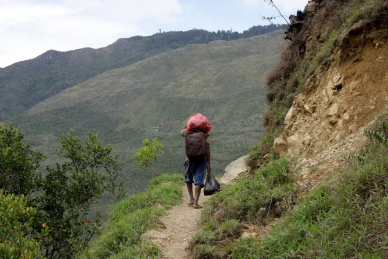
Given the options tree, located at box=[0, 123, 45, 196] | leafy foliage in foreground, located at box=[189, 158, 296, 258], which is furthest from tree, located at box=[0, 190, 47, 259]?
tree, located at box=[0, 123, 45, 196]

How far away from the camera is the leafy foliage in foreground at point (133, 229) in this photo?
4.81m

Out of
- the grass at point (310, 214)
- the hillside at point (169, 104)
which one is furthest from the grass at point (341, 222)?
the hillside at point (169, 104)

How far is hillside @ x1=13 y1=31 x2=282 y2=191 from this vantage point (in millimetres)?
57781

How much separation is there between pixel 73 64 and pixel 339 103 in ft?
462

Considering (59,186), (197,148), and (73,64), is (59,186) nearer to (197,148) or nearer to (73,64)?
(197,148)

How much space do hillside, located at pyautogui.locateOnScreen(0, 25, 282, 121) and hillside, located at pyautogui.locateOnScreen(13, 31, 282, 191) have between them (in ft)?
57.3

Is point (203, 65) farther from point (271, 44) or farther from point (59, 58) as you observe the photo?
point (59, 58)

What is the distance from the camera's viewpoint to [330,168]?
15.1 feet

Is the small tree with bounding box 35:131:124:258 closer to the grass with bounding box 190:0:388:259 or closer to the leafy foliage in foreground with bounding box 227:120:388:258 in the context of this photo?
the grass with bounding box 190:0:388:259

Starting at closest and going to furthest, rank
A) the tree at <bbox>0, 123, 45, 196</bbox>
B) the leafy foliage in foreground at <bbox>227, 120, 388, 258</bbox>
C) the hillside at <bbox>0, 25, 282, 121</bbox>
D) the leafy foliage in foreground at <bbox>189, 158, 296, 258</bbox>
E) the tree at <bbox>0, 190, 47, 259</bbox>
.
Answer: the leafy foliage in foreground at <bbox>227, 120, 388, 258</bbox>, the tree at <bbox>0, 190, 47, 259</bbox>, the leafy foliage in foreground at <bbox>189, 158, 296, 258</bbox>, the tree at <bbox>0, 123, 45, 196</bbox>, the hillside at <bbox>0, 25, 282, 121</bbox>

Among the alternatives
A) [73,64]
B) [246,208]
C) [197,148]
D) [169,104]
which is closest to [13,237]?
[246,208]

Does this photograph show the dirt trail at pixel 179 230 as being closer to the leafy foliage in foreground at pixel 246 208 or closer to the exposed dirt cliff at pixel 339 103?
the leafy foliage in foreground at pixel 246 208

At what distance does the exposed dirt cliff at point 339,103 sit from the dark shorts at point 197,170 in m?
1.47

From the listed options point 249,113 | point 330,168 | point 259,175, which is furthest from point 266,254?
point 249,113
